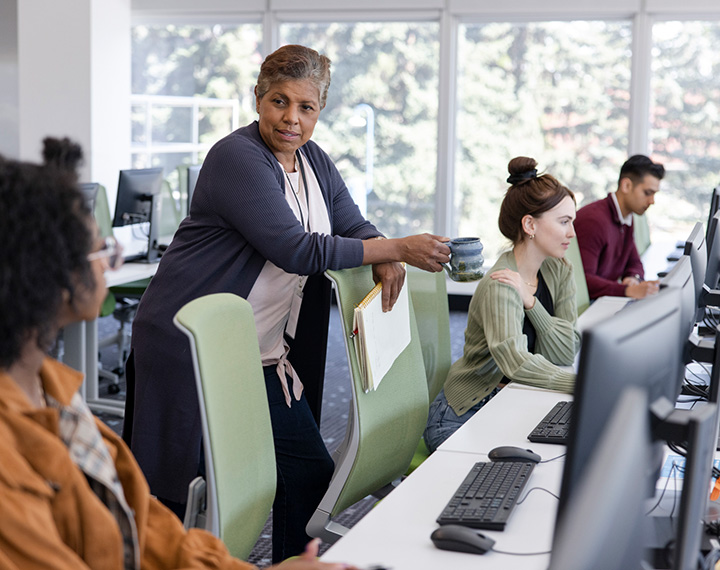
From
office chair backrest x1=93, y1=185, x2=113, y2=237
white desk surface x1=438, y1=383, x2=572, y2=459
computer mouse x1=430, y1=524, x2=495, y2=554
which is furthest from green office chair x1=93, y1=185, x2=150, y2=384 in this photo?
computer mouse x1=430, y1=524, x2=495, y2=554

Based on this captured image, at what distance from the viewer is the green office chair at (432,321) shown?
8.86 feet

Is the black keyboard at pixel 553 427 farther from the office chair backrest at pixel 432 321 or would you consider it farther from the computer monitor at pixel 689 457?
the computer monitor at pixel 689 457

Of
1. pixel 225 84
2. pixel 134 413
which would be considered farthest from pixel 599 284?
pixel 225 84

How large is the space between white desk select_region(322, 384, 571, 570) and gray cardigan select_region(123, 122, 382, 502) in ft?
1.71

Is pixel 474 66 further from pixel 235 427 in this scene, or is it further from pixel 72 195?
pixel 72 195

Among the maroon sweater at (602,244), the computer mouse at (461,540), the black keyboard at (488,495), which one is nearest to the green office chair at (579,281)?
the maroon sweater at (602,244)

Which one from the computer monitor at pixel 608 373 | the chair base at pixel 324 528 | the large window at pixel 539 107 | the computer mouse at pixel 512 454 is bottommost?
the chair base at pixel 324 528

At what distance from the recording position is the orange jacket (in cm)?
94

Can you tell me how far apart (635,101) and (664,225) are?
3.13 feet

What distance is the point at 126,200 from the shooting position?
A: 454 centimetres

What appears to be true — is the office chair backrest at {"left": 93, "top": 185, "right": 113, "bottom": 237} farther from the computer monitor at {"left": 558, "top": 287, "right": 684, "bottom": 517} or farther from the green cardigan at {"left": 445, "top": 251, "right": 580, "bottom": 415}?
the computer monitor at {"left": 558, "top": 287, "right": 684, "bottom": 517}

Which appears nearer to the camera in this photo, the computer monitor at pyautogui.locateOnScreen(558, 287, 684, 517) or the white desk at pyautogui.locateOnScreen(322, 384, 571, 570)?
the computer monitor at pyautogui.locateOnScreen(558, 287, 684, 517)

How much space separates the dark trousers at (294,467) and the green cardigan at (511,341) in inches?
19.2

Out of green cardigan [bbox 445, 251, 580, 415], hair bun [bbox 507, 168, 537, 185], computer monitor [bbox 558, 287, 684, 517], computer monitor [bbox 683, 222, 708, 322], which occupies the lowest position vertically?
green cardigan [bbox 445, 251, 580, 415]
